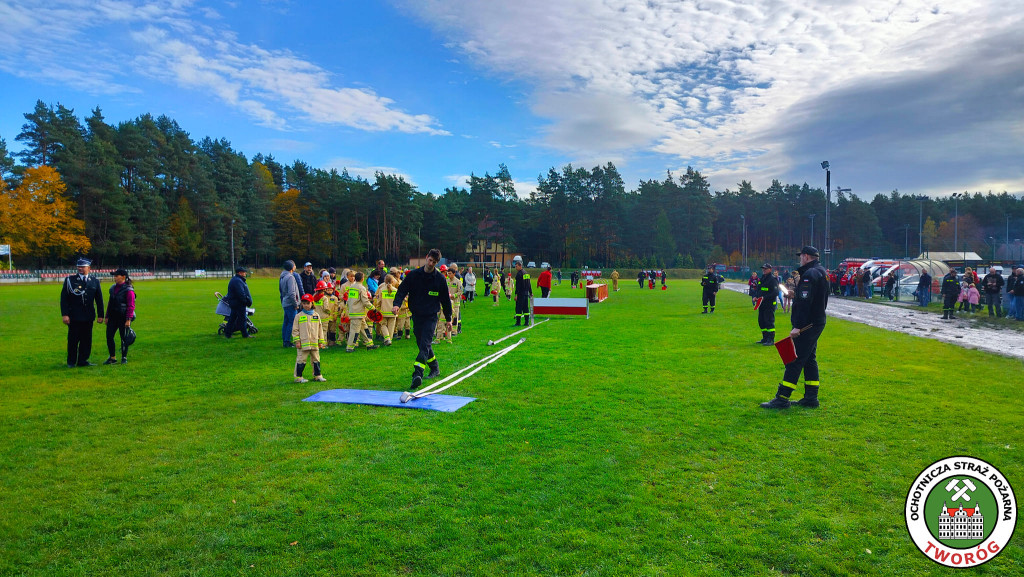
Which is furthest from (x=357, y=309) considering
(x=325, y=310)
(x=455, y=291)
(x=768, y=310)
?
(x=768, y=310)

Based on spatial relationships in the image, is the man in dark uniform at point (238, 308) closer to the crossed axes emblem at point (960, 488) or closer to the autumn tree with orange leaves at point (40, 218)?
the crossed axes emblem at point (960, 488)

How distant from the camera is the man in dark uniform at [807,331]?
23.5ft

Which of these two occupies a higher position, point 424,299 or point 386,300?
point 424,299

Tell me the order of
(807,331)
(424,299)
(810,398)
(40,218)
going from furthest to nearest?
(40,218) → (424,299) → (810,398) → (807,331)

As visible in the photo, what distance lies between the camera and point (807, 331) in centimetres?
723

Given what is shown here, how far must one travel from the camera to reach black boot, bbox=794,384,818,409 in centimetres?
735

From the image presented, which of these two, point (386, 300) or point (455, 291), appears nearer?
point (386, 300)

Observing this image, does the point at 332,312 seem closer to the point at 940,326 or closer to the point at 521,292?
the point at 521,292

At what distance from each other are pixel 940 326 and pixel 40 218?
77932 millimetres

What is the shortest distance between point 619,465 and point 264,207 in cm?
9102

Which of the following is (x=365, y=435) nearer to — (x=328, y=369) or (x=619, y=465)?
(x=619, y=465)

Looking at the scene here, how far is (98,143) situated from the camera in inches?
2603

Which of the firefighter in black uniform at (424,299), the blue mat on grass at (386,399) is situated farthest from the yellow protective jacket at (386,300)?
the blue mat on grass at (386,399)

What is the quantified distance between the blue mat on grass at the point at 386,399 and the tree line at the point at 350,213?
63.6 meters
